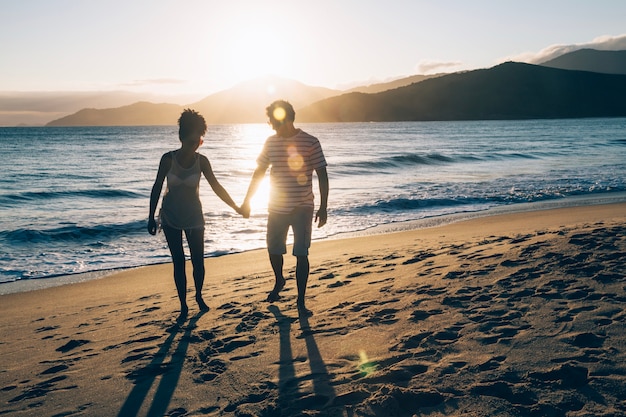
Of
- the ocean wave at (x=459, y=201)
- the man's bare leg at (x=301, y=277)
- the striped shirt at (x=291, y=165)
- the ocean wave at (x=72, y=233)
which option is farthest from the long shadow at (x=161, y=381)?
the ocean wave at (x=459, y=201)

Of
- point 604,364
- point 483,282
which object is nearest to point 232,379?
point 604,364

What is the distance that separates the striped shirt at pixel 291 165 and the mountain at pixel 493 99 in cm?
16666

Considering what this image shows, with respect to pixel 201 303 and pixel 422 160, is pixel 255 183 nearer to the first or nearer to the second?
pixel 201 303

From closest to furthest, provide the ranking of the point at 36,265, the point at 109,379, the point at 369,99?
the point at 109,379, the point at 36,265, the point at 369,99

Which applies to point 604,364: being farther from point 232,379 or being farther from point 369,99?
point 369,99

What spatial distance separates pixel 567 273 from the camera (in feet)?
18.1

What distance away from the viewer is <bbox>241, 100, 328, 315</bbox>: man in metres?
5.42

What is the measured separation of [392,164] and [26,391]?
30.9m

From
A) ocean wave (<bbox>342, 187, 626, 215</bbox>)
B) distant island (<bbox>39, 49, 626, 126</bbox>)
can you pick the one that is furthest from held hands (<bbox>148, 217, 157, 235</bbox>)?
distant island (<bbox>39, 49, 626, 126</bbox>)

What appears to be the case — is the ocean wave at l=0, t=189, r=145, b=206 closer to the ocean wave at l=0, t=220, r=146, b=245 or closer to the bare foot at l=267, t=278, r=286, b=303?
the ocean wave at l=0, t=220, r=146, b=245

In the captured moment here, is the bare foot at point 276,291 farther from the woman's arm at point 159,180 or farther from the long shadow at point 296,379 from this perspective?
the woman's arm at point 159,180

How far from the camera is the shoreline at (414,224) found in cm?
854

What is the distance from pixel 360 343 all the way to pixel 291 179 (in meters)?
1.95

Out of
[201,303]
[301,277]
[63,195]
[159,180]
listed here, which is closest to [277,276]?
[301,277]
